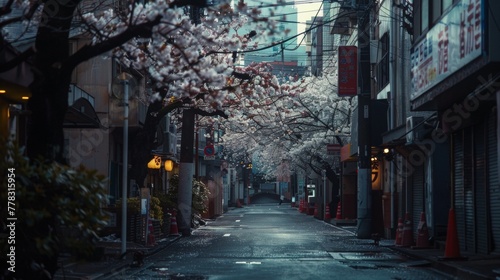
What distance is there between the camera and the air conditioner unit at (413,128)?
84.3 ft

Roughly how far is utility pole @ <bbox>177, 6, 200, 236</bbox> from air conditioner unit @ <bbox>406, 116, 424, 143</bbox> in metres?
10.7

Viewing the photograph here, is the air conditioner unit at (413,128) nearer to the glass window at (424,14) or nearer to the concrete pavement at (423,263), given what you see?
the glass window at (424,14)

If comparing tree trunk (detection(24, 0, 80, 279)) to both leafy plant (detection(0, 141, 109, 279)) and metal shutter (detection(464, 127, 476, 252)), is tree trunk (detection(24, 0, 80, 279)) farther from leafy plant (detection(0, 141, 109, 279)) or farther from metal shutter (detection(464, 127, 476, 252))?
metal shutter (detection(464, 127, 476, 252))

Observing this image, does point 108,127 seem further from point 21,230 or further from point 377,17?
point 21,230

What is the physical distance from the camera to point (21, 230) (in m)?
9.62

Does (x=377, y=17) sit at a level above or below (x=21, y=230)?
above

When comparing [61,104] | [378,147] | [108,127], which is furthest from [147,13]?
[378,147]

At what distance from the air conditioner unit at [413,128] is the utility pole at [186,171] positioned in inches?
423

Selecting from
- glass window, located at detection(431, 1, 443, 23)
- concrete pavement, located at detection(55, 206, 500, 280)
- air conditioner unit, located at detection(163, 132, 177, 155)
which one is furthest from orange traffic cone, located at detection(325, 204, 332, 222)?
glass window, located at detection(431, 1, 443, 23)

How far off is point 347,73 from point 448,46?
613 inches

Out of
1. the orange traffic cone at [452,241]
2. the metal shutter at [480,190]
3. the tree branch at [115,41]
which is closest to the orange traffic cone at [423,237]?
the metal shutter at [480,190]

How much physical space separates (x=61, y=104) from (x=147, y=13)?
2.43 meters

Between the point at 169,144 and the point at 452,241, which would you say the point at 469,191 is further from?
the point at 169,144

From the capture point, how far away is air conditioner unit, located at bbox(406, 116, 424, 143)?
25703 mm
